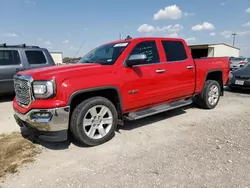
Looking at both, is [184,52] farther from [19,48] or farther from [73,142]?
[19,48]

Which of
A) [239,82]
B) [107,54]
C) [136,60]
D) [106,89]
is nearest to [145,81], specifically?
[136,60]

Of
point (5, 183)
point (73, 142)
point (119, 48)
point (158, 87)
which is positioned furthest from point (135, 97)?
point (5, 183)

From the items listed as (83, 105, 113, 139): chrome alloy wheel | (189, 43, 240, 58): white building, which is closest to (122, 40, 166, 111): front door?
(83, 105, 113, 139): chrome alloy wheel

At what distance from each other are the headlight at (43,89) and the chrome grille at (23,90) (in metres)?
0.14

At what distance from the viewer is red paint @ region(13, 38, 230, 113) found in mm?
3398

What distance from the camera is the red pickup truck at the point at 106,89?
11.1 feet

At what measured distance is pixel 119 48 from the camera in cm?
442

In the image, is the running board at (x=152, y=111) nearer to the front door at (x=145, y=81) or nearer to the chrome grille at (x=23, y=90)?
the front door at (x=145, y=81)

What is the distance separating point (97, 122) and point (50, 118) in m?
0.84

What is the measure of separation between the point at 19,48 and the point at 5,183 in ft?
19.8

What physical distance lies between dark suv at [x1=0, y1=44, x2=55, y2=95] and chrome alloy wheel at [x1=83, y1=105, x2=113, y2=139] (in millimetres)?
4908

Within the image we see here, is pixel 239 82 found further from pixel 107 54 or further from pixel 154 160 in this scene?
pixel 154 160

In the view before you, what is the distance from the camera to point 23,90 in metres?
3.65

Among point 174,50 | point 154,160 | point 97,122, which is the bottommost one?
point 154,160
